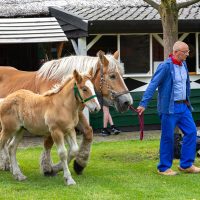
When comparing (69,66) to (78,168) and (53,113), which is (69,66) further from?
(78,168)

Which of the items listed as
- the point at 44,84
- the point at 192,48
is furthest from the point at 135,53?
the point at 44,84

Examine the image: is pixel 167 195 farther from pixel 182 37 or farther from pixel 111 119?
pixel 182 37

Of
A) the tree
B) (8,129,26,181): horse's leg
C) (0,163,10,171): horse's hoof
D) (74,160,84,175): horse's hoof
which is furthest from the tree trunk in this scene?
(0,163,10,171): horse's hoof

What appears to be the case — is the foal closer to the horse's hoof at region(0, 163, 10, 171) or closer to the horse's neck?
the horse's neck

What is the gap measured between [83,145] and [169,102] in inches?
54.4

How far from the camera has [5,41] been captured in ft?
44.8

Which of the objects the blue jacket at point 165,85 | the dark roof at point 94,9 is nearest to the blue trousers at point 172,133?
the blue jacket at point 165,85

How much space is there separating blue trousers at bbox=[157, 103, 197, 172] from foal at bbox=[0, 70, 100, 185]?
1353 millimetres

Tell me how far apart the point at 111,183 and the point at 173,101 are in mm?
1490

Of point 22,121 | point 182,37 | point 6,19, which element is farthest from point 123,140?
point 22,121

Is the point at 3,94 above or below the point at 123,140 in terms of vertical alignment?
above

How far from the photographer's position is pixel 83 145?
8.95 m

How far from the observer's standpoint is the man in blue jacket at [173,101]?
8.89m

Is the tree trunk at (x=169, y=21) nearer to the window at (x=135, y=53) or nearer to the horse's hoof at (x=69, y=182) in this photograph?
the horse's hoof at (x=69, y=182)
